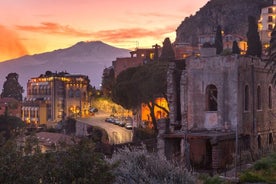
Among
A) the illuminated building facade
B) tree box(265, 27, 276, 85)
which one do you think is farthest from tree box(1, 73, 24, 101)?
tree box(265, 27, 276, 85)

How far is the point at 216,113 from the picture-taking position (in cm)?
2606

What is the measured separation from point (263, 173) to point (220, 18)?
124 metres

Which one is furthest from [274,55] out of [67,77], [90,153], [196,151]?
[67,77]

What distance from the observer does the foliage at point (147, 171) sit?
10.0 metres

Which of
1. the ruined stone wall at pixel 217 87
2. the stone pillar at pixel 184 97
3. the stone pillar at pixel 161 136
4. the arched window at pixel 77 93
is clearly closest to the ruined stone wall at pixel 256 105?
the ruined stone wall at pixel 217 87

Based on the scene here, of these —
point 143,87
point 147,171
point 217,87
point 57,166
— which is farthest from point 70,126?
point 57,166

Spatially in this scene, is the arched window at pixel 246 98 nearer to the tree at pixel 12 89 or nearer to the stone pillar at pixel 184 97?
the stone pillar at pixel 184 97

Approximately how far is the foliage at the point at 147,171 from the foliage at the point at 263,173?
5360 millimetres

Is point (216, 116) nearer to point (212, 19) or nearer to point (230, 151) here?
point (230, 151)

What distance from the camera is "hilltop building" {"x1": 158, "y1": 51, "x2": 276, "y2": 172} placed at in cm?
2456

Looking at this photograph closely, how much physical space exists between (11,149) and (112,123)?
5455 centimetres

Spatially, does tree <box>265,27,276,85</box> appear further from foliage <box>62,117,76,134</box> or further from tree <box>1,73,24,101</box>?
tree <box>1,73,24,101</box>

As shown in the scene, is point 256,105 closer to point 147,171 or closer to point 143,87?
point 143,87

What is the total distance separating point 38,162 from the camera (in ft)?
25.6
